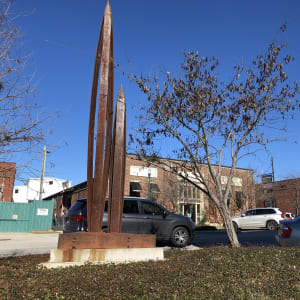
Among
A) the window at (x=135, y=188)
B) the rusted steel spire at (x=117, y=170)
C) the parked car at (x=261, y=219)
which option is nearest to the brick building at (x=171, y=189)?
the window at (x=135, y=188)

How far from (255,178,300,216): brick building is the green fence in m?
22.4

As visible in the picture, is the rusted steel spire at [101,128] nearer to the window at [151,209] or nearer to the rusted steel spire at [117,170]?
the rusted steel spire at [117,170]

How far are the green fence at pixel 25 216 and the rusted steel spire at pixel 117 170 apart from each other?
18112mm

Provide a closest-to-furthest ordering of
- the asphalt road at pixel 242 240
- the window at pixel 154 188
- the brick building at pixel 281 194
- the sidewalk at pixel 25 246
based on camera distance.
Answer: the sidewalk at pixel 25 246 → the asphalt road at pixel 242 240 → the window at pixel 154 188 → the brick building at pixel 281 194

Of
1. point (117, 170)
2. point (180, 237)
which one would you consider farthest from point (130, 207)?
point (117, 170)

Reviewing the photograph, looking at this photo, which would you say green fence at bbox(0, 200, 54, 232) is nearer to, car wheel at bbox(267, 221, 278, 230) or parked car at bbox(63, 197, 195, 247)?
parked car at bbox(63, 197, 195, 247)

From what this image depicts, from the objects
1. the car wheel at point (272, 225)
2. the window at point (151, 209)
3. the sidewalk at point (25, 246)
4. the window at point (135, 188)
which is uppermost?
the window at point (135, 188)

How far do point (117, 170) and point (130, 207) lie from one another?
390cm

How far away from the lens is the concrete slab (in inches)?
234

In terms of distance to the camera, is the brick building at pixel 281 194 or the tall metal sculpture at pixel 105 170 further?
the brick building at pixel 281 194

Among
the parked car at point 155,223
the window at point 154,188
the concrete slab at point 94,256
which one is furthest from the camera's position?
the window at point 154,188

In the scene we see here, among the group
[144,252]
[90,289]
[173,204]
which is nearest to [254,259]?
[144,252]

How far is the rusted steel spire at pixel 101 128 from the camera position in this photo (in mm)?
6773

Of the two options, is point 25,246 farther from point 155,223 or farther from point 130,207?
point 155,223
